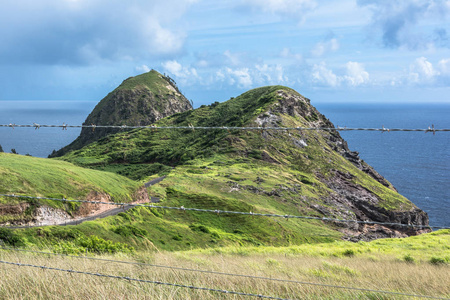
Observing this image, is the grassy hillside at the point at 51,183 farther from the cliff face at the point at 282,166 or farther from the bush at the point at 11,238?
the cliff face at the point at 282,166

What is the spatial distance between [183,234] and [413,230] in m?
57.7

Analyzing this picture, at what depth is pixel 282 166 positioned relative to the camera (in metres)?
89.1

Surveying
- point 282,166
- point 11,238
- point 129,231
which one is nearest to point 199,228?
point 129,231

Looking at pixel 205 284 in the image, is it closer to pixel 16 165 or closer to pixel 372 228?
pixel 16 165

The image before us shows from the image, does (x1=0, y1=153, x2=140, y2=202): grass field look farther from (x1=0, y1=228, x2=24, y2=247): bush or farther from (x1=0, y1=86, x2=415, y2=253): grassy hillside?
(x1=0, y1=228, x2=24, y2=247): bush

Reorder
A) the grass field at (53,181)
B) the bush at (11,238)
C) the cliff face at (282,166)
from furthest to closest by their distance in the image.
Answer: the cliff face at (282,166) < the grass field at (53,181) < the bush at (11,238)

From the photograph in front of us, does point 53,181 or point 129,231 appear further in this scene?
point 53,181

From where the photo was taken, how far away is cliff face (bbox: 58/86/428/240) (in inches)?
2734

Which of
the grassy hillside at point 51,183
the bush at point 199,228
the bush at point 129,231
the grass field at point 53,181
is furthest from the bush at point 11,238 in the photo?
the bush at point 199,228

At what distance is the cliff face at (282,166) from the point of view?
6944 centimetres

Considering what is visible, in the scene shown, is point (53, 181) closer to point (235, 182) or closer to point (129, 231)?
point (129, 231)

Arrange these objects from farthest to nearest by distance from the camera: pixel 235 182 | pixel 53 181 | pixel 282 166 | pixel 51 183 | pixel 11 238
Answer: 1. pixel 282 166
2. pixel 235 182
3. pixel 53 181
4. pixel 51 183
5. pixel 11 238

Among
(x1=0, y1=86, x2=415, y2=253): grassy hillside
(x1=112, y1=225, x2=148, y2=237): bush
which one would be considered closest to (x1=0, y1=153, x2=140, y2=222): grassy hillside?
(x1=0, y1=86, x2=415, y2=253): grassy hillside

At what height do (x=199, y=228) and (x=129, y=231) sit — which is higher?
(x=129, y=231)
